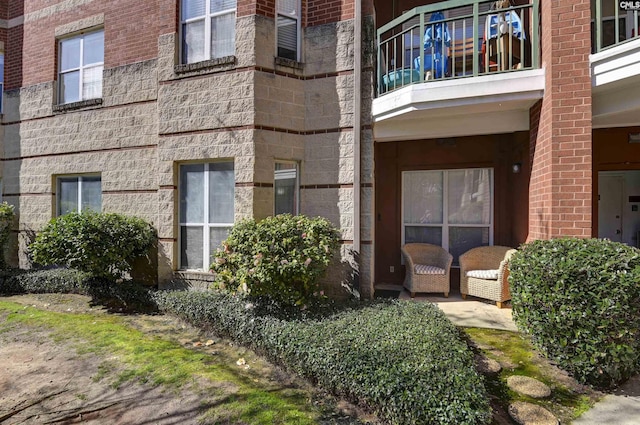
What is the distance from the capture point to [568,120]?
4.96 meters

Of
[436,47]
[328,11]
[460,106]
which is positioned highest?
[328,11]

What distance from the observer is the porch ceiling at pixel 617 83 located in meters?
4.50

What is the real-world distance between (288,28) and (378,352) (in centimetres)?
570

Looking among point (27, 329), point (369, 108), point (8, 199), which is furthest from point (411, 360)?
point (8, 199)

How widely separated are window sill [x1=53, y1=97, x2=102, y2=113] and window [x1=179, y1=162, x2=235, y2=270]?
3.03 meters

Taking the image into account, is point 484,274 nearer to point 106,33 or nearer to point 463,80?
point 463,80

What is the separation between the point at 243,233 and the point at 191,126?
8.22ft

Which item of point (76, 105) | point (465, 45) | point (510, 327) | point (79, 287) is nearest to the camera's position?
point (510, 327)

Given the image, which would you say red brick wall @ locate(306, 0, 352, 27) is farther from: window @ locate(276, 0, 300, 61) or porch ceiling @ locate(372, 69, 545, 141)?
porch ceiling @ locate(372, 69, 545, 141)

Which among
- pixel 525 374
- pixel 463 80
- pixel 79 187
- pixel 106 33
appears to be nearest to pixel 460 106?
pixel 463 80

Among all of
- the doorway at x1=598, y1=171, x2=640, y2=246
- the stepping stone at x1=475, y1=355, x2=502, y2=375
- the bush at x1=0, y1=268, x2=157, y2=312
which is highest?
the doorway at x1=598, y1=171, x2=640, y2=246

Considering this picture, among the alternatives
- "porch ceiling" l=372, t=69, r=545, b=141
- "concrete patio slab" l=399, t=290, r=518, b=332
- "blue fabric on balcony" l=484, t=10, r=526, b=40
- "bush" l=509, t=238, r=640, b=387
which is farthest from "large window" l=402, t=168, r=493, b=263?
"bush" l=509, t=238, r=640, b=387

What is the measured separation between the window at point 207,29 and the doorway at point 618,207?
25.9ft

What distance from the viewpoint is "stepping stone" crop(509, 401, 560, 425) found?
317cm
